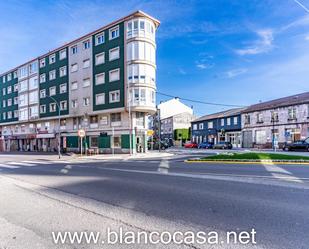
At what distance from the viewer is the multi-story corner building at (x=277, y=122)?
1431 inches

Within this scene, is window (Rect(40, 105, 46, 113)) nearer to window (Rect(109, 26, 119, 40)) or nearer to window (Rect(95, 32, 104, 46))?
window (Rect(95, 32, 104, 46))

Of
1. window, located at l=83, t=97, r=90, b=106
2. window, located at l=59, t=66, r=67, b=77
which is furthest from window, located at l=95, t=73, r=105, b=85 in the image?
window, located at l=59, t=66, r=67, b=77

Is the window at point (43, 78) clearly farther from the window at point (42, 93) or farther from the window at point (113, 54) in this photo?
the window at point (113, 54)

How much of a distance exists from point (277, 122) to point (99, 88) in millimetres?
31830

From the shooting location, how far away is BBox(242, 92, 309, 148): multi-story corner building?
3634 cm

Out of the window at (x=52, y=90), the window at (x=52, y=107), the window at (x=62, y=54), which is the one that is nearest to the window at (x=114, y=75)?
the window at (x=62, y=54)

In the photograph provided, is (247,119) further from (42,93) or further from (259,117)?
(42,93)

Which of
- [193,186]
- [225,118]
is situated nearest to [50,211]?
[193,186]

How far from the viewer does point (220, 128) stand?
52406 millimetres

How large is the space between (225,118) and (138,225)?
1965 inches

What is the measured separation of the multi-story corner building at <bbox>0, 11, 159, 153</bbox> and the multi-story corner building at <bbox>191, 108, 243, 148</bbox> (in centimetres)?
2562

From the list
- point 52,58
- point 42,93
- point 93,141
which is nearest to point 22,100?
point 42,93

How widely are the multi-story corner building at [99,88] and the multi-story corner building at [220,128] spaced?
84.1 feet

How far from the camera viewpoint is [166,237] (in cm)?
397
